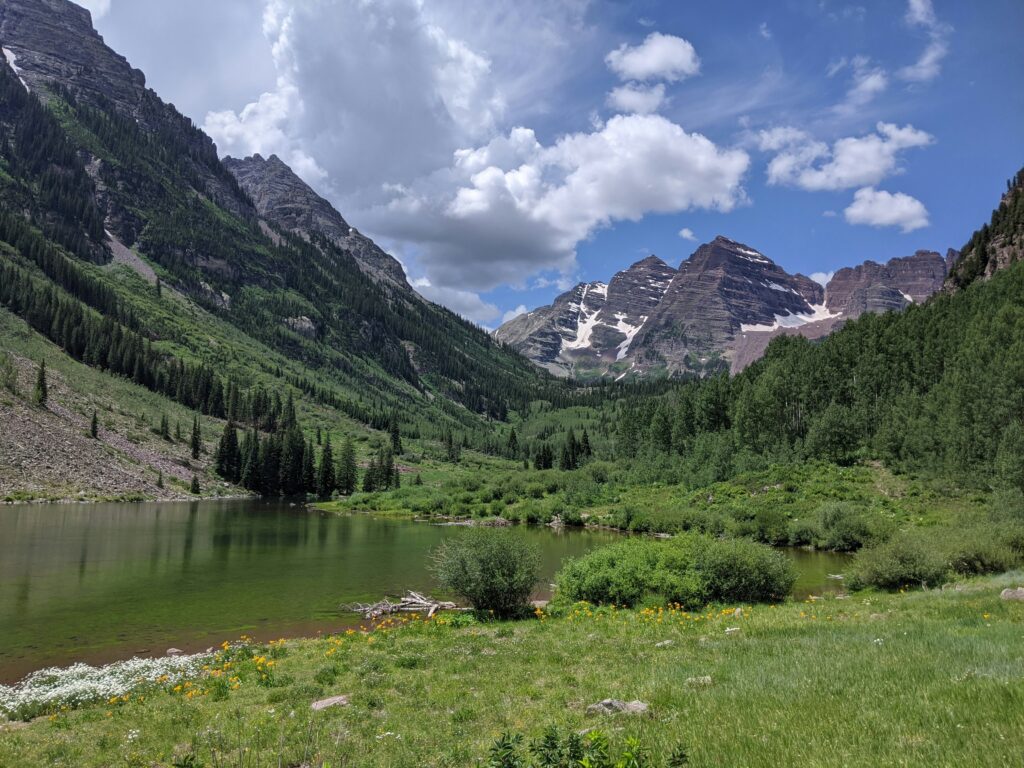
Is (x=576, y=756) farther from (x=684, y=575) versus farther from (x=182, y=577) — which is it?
(x=182, y=577)

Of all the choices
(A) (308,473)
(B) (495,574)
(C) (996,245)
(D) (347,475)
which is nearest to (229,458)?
(A) (308,473)

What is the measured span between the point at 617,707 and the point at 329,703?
22.5ft

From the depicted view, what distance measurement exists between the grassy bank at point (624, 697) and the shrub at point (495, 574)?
5.29 metres

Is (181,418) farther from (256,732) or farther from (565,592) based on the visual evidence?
(256,732)

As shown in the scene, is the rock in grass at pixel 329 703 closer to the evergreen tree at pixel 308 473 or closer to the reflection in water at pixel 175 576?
the reflection in water at pixel 175 576

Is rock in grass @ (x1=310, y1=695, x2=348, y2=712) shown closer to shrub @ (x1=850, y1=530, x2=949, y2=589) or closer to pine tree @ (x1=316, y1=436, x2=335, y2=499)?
shrub @ (x1=850, y1=530, x2=949, y2=589)

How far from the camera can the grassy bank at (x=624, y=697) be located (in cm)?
724

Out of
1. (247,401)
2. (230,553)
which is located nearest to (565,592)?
(230,553)

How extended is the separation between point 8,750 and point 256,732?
15.8 ft

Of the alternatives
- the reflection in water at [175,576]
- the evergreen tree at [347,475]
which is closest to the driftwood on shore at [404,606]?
the reflection in water at [175,576]

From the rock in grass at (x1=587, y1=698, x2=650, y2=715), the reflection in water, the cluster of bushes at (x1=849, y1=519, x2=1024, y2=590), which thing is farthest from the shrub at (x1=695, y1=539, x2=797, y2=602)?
the rock in grass at (x1=587, y1=698, x2=650, y2=715)

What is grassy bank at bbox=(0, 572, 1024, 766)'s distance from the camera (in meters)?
7.24

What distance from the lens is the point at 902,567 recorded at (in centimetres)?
2905

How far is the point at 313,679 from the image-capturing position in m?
15.4
